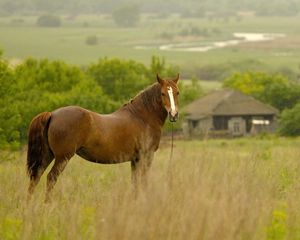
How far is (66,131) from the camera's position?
10.8 meters

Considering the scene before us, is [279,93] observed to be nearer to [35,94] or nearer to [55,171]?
[35,94]

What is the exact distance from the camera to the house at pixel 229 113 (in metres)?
83.6

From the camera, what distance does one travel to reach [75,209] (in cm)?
797

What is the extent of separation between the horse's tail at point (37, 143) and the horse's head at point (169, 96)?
154cm

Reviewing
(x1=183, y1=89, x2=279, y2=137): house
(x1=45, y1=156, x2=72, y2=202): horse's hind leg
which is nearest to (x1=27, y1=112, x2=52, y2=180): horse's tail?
(x1=45, y1=156, x2=72, y2=202): horse's hind leg

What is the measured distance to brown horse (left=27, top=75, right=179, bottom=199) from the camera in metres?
10.8

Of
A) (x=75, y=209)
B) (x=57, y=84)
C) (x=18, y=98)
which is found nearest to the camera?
(x=75, y=209)

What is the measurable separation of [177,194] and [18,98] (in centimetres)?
4463

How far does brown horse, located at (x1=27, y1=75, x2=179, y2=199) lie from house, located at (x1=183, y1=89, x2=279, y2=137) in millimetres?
70538

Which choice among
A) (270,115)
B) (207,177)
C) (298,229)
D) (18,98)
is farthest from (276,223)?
(270,115)

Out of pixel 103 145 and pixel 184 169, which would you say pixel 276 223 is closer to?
pixel 184 169

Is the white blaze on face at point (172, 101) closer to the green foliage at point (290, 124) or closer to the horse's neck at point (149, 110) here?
the horse's neck at point (149, 110)

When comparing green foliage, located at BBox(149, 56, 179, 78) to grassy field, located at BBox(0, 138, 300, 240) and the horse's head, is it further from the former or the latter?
grassy field, located at BBox(0, 138, 300, 240)

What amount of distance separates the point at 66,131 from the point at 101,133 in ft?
1.75
